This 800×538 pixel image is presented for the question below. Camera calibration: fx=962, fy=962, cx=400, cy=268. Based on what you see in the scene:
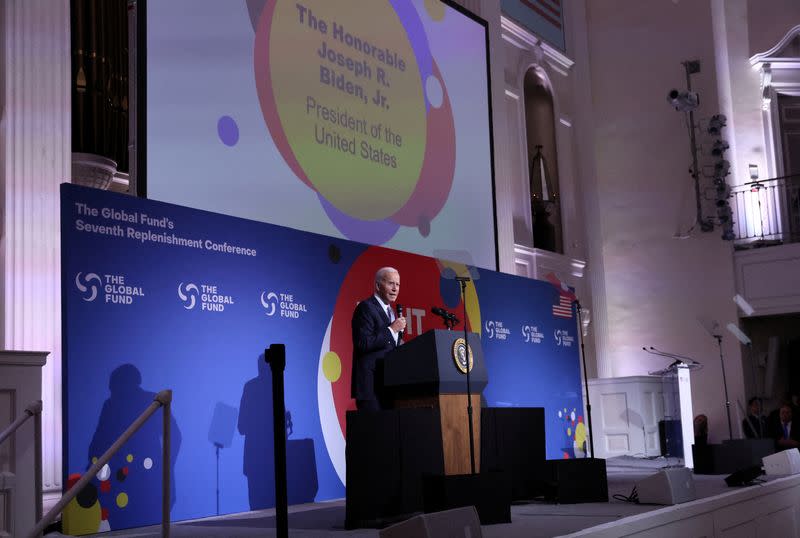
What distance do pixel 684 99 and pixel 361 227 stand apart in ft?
21.0

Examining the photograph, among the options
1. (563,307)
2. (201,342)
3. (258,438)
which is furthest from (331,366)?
(563,307)

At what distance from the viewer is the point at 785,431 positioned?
32.8ft

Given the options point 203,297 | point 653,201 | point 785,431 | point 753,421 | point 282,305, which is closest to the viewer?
point 203,297

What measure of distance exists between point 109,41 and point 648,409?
7.03 metres

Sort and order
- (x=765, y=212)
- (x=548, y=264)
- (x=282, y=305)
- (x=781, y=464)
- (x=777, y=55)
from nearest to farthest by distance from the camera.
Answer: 1. (x=282, y=305)
2. (x=781, y=464)
3. (x=548, y=264)
4. (x=765, y=212)
5. (x=777, y=55)

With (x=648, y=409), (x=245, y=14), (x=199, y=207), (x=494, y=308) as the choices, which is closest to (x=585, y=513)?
(x=199, y=207)

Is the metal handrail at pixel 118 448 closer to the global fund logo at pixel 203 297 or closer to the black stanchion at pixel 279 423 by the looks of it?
the black stanchion at pixel 279 423

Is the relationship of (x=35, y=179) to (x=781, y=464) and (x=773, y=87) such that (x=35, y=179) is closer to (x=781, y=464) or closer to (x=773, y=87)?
(x=781, y=464)

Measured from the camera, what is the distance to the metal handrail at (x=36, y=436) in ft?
12.2

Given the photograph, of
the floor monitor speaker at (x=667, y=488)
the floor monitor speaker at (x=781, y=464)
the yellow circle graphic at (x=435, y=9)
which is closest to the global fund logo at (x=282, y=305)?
the floor monitor speaker at (x=667, y=488)

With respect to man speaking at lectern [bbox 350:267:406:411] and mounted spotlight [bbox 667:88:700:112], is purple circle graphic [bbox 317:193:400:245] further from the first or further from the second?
mounted spotlight [bbox 667:88:700:112]

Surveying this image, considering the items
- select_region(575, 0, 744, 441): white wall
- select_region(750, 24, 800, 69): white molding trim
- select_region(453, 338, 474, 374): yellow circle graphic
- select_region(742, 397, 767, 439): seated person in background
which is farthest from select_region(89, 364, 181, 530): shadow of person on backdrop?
select_region(750, 24, 800, 69): white molding trim

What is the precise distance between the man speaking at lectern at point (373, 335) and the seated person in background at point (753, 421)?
6.25 metres

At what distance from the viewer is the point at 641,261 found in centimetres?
1321
